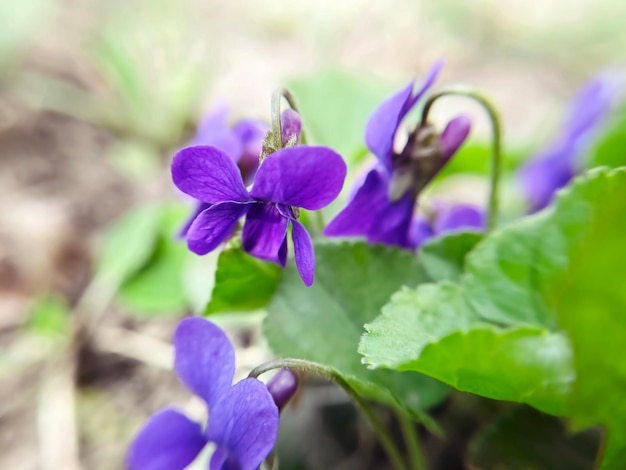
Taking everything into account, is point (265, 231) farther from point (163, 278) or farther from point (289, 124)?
point (163, 278)

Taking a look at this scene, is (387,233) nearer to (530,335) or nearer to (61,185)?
(530,335)

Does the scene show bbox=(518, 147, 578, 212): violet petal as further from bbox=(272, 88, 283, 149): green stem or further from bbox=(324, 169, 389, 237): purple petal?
bbox=(272, 88, 283, 149): green stem

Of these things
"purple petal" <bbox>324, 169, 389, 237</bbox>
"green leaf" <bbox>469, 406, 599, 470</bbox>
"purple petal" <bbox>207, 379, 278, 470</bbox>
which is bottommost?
"green leaf" <bbox>469, 406, 599, 470</bbox>

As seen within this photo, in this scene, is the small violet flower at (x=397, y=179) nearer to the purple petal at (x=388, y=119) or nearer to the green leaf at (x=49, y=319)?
the purple petal at (x=388, y=119)

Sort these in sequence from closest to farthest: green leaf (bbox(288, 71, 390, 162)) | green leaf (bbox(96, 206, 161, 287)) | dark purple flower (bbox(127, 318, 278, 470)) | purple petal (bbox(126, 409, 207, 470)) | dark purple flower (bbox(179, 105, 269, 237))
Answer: dark purple flower (bbox(127, 318, 278, 470)) < purple petal (bbox(126, 409, 207, 470)) < dark purple flower (bbox(179, 105, 269, 237)) < green leaf (bbox(288, 71, 390, 162)) < green leaf (bbox(96, 206, 161, 287))

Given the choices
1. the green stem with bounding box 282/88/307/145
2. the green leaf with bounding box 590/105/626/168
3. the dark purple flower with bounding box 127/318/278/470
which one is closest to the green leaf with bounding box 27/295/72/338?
the dark purple flower with bounding box 127/318/278/470

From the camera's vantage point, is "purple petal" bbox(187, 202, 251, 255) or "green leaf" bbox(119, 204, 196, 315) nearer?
"purple petal" bbox(187, 202, 251, 255)
